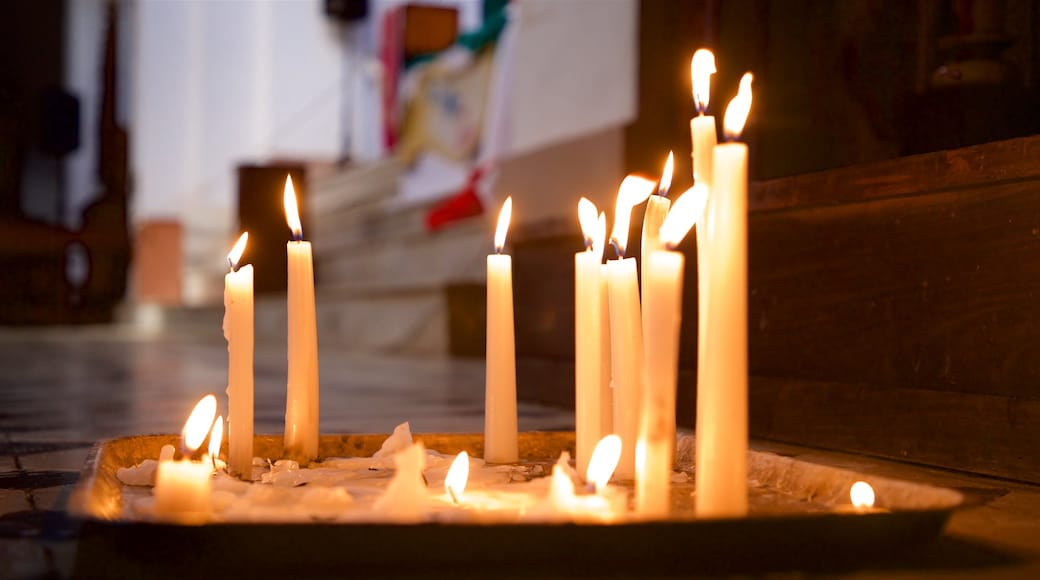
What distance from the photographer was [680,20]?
2.29m

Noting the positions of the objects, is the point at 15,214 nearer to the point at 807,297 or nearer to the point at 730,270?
the point at 807,297

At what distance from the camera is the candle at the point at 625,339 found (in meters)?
1.02

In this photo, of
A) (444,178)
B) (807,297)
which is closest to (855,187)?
(807,297)

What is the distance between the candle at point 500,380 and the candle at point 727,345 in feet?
1.38

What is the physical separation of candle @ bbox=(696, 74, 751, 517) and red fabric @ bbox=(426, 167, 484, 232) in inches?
199

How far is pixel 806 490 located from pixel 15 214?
1074 cm

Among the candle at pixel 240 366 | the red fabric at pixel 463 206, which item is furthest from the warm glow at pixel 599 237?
the red fabric at pixel 463 206

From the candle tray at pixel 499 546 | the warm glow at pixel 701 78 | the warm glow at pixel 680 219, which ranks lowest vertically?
the candle tray at pixel 499 546

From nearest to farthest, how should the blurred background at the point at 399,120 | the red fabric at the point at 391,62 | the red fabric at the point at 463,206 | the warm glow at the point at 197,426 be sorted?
the warm glow at the point at 197,426
the blurred background at the point at 399,120
the red fabric at the point at 463,206
the red fabric at the point at 391,62

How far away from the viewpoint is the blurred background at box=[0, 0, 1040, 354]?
2.20m

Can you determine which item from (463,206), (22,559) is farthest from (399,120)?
(22,559)

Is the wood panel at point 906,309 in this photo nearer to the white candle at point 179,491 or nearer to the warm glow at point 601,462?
the warm glow at point 601,462

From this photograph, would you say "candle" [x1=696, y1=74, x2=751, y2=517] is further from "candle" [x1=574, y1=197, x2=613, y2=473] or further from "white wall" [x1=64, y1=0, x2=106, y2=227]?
"white wall" [x1=64, y1=0, x2=106, y2=227]

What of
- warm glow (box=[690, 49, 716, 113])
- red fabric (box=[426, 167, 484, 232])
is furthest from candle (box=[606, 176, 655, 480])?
red fabric (box=[426, 167, 484, 232])
